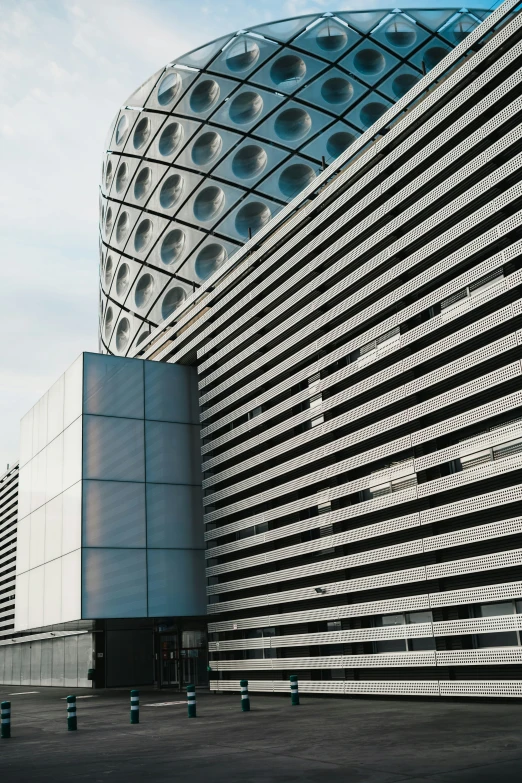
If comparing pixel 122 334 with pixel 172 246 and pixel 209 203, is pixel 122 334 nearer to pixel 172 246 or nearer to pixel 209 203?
pixel 172 246

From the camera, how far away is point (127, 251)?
Result: 41.8 meters

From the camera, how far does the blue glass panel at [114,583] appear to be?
24578mm

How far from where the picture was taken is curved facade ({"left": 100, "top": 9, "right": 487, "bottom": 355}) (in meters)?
37.3

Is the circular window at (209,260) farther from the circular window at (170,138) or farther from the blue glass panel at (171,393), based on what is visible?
the blue glass panel at (171,393)

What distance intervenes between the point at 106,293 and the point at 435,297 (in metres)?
30.1

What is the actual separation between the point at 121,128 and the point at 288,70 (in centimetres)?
1044

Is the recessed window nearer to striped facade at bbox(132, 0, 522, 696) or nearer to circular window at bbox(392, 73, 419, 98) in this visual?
striped facade at bbox(132, 0, 522, 696)

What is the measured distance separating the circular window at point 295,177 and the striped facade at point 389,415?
11607 mm

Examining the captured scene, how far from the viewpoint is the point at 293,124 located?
3859cm

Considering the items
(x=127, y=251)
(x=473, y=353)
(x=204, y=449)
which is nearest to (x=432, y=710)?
(x=473, y=353)

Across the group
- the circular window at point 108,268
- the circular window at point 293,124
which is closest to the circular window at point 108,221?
the circular window at point 108,268

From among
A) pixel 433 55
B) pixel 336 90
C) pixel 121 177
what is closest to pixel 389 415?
pixel 336 90

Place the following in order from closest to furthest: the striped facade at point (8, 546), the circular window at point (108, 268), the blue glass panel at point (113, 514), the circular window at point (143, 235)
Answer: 1. the blue glass panel at point (113, 514)
2. the circular window at point (143, 235)
3. the circular window at point (108, 268)
4. the striped facade at point (8, 546)

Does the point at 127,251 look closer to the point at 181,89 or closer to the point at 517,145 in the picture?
the point at 181,89
